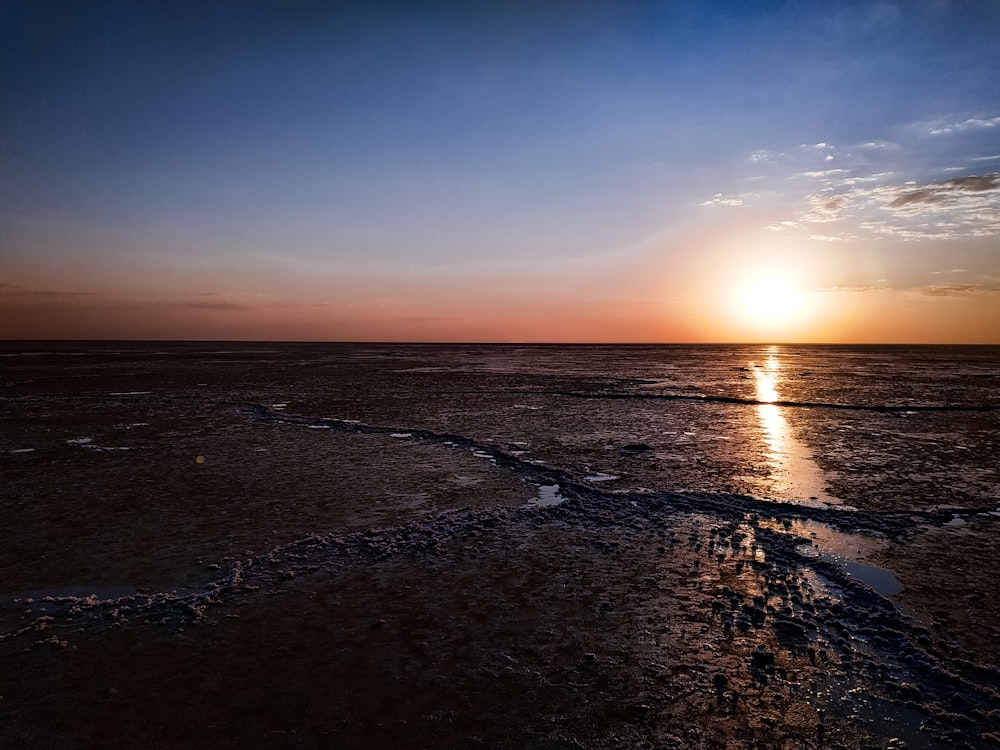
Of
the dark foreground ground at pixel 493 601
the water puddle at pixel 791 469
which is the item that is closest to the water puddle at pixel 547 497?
the dark foreground ground at pixel 493 601

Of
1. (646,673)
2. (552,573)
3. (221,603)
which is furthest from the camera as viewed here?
(552,573)

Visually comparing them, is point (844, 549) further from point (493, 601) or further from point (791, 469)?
Answer: point (493, 601)

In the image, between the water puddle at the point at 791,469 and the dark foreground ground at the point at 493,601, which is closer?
the dark foreground ground at the point at 493,601

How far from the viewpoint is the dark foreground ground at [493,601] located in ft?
14.0

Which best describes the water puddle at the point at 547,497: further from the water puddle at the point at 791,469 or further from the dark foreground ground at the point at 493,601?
the water puddle at the point at 791,469

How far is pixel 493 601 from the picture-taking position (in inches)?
242

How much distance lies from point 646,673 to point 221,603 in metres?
4.44

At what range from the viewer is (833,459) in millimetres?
13164

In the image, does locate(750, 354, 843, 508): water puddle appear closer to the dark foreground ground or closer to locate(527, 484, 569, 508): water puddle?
the dark foreground ground

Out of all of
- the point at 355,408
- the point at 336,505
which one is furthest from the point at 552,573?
the point at 355,408

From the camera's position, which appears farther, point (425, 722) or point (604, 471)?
point (604, 471)

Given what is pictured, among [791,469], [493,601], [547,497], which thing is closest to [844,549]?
[547,497]

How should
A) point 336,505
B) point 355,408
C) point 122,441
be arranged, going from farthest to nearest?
point 355,408 < point 122,441 < point 336,505

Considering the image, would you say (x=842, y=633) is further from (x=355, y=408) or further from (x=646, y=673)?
(x=355, y=408)
